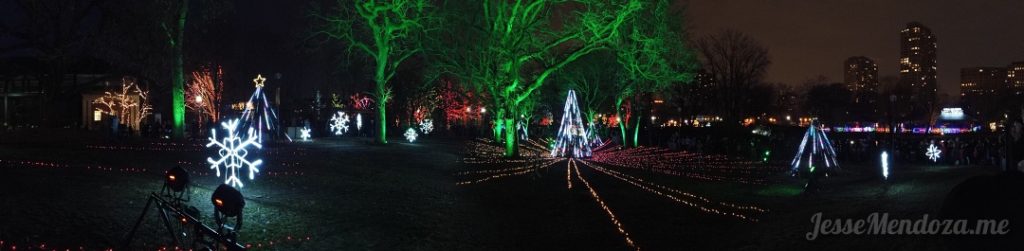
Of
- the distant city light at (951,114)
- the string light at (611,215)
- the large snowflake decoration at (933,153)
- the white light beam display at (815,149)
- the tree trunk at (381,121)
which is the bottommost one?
the string light at (611,215)

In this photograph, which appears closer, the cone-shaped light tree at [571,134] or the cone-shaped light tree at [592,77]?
the cone-shaped light tree at [571,134]

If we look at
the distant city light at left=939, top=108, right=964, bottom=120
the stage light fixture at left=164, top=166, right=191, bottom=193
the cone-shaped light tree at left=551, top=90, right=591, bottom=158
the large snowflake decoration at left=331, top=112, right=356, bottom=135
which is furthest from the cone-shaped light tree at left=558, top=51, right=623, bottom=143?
the distant city light at left=939, top=108, right=964, bottom=120

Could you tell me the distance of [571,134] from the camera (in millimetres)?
26969

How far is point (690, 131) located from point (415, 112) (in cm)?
2780

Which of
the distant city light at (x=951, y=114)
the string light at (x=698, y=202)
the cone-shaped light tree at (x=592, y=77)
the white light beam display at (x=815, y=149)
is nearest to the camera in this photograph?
the string light at (x=698, y=202)

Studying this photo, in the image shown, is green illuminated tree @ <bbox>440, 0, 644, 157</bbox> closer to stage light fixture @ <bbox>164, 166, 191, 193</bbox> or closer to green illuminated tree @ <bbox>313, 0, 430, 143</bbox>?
green illuminated tree @ <bbox>313, 0, 430, 143</bbox>

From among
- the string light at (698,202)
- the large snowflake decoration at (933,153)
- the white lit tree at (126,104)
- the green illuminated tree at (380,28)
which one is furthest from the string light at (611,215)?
the white lit tree at (126,104)

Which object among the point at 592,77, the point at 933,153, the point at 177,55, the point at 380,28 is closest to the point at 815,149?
the point at 933,153

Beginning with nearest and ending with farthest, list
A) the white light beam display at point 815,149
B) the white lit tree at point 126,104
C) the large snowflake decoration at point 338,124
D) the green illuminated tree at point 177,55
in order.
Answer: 1. the white light beam display at point 815,149
2. the green illuminated tree at point 177,55
3. the large snowflake decoration at point 338,124
4. the white lit tree at point 126,104

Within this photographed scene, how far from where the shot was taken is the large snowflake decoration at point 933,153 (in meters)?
30.9

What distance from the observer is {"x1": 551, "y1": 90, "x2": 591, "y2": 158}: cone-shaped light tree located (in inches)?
1044

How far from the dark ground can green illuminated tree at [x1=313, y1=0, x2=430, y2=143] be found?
31.6 ft

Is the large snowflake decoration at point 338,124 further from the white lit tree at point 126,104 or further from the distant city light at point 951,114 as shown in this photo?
the distant city light at point 951,114

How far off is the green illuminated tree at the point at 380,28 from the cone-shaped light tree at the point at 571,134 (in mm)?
6580
